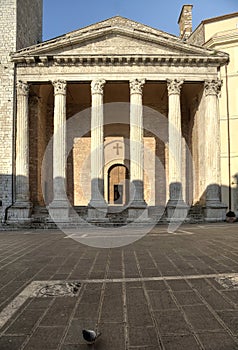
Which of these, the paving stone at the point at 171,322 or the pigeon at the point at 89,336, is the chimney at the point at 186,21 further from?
the pigeon at the point at 89,336

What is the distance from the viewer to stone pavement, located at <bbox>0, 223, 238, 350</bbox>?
8.04ft

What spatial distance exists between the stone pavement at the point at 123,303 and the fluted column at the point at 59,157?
10185 mm

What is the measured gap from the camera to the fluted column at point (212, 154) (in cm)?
1652

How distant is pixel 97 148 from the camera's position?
16.5m

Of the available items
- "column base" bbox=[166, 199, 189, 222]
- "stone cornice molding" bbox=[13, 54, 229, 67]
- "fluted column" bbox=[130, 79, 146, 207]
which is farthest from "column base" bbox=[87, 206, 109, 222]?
"stone cornice molding" bbox=[13, 54, 229, 67]

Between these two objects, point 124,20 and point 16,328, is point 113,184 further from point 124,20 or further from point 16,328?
point 16,328

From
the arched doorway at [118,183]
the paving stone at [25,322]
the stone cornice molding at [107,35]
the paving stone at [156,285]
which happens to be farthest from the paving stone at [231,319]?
the arched doorway at [118,183]

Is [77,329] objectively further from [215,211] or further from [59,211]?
[215,211]

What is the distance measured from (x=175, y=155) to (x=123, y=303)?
13886 mm

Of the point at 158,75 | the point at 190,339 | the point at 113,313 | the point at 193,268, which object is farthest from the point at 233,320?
the point at 158,75

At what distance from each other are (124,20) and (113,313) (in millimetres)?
18302

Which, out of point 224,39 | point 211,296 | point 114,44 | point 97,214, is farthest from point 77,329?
point 224,39

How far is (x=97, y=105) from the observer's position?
1669cm

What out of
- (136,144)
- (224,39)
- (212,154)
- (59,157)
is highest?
(224,39)
